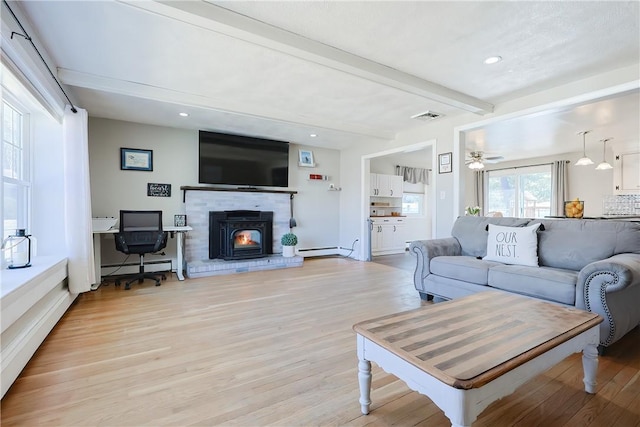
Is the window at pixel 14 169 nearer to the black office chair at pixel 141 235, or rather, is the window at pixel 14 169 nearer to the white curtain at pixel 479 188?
the black office chair at pixel 141 235

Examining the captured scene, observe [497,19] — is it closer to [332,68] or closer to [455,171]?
[332,68]

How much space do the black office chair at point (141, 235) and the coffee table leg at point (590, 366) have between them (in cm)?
422

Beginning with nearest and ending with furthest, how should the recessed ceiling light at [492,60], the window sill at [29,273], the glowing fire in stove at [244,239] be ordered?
the window sill at [29,273]
the recessed ceiling light at [492,60]
the glowing fire in stove at [244,239]

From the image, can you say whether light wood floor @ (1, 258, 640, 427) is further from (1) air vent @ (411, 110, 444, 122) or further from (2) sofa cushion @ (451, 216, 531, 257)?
(1) air vent @ (411, 110, 444, 122)

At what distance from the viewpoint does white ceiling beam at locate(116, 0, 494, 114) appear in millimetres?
1993

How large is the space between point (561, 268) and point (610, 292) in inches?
29.8

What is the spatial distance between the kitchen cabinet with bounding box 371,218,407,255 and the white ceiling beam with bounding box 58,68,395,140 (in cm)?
245

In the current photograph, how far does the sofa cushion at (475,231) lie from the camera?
3273mm

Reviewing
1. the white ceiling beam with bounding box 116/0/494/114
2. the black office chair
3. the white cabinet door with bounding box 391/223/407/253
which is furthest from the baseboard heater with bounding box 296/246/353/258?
the white ceiling beam with bounding box 116/0/494/114

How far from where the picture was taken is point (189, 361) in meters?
2.02

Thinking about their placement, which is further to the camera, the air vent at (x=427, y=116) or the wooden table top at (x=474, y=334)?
the air vent at (x=427, y=116)

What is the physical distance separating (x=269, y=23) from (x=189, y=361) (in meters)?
2.48

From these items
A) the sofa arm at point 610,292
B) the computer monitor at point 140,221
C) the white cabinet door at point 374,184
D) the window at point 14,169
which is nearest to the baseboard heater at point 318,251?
the white cabinet door at point 374,184

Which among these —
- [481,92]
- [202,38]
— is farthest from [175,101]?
[481,92]
